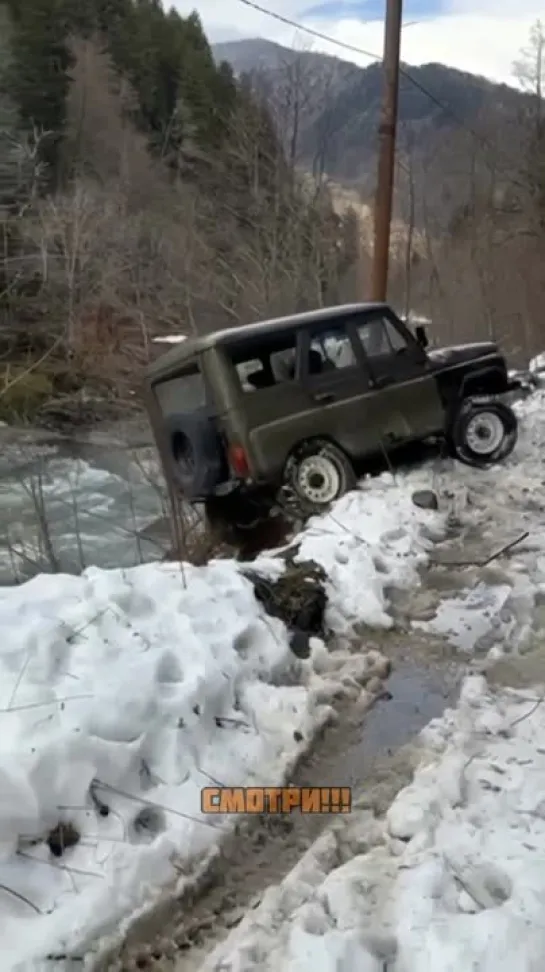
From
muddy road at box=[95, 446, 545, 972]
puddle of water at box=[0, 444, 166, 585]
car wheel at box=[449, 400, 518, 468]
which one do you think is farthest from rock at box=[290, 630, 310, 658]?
car wheel at box=[449, 400, 518, 468]

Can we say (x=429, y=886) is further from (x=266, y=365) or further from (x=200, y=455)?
(x=266, y=365)

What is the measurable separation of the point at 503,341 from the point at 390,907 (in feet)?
91.2

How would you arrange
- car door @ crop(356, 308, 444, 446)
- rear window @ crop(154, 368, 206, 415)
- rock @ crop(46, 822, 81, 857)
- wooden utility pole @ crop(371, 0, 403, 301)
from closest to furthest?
rock @ crop(46, 822, 81, 857) < rear window @ crop(154, 368, 206, 415) < car door @ crop(356, 308, 444, 446) < wooden utility pole @ crop(371, 0, 403, 301)

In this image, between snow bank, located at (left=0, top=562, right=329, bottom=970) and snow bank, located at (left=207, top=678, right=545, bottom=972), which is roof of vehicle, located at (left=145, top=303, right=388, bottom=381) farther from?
snow bank, located at (left=207, top=678, right=545, bottom=972)

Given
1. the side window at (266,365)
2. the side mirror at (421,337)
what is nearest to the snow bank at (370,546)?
the side window at (266,365)

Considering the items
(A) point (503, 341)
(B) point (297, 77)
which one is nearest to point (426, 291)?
(A) point (503, 341)

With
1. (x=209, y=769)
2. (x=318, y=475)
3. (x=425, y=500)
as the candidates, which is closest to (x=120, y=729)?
(x=209, y=769)

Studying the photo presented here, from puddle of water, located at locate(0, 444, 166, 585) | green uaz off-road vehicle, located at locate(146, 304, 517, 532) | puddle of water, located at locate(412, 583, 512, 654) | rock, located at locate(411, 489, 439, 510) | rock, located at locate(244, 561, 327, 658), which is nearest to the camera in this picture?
rock, located at locate(244, 561, 327, 658)

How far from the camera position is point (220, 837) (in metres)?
4.01

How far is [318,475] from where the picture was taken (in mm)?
9430

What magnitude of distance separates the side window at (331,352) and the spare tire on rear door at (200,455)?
113 cm
